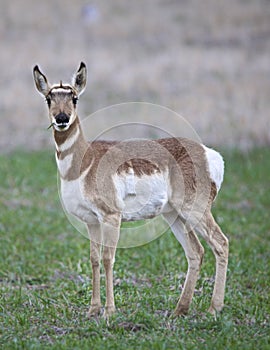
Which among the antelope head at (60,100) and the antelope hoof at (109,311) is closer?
the antelope head at (60,100)

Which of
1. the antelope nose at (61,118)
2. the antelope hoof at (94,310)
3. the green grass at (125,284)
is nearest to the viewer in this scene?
the green grass at (125,284)

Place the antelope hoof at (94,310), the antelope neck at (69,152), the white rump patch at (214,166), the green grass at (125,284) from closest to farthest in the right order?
the green grass at (125,284) → the antelope neck at (69,152) → the antelope hoof at (94,310) → the white rump patch at (214,166)

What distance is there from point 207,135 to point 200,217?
11.1 metres

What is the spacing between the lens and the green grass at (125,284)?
5.97 m

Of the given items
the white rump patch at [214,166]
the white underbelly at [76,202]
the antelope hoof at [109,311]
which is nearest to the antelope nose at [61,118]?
the white underbelly at [76,202]

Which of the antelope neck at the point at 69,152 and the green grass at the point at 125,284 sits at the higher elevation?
the antelope neck at the point at 69,152

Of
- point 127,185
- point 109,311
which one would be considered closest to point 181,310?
point 109,311

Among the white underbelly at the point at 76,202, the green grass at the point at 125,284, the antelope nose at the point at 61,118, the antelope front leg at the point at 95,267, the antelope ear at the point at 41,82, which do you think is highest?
the antelope ear at the point at 41,82

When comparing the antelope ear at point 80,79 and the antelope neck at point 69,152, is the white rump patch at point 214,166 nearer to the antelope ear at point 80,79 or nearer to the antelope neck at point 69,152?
the antelope neck at point 69,152

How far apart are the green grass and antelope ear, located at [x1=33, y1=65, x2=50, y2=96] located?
2088 millimetres

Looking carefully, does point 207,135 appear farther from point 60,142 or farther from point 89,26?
point 89,26

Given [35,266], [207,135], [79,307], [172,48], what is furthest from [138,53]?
[79,307]

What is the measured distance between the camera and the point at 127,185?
6594 mm

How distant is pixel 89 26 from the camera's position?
34.7 meters
